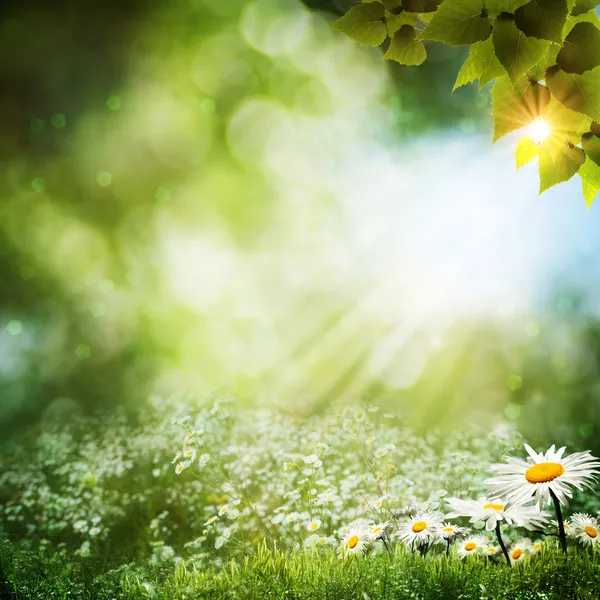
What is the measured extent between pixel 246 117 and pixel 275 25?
1.41 m

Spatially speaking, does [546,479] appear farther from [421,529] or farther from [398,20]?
[398,20]

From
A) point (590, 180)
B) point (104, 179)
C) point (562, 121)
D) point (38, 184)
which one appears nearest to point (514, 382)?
point (590, 180)

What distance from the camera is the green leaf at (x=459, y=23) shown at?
0.72m

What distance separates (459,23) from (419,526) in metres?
2.03

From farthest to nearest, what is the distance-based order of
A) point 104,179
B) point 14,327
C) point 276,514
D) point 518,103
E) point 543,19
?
point 104,179
point 14,327
point 276,514
point 518,103
point 543,19

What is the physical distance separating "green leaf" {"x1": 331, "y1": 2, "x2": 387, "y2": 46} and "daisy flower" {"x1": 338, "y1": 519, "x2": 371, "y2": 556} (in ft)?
6.37

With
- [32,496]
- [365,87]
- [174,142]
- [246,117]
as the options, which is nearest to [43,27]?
[174,142]

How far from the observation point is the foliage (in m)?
0.71

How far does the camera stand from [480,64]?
84 centimetres

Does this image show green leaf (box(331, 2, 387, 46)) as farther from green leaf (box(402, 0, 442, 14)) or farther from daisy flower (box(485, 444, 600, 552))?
daisy flower (box(485, 444, 600, 552))

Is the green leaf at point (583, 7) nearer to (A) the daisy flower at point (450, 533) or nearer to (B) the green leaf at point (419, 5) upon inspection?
(B) the green leaf at point (419, 5)

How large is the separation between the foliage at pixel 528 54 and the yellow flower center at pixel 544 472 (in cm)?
133

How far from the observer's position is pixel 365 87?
298 inches

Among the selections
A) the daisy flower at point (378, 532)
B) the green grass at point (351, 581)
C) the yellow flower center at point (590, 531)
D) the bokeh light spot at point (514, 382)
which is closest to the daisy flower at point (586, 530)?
the yellow flower center at point (590, 531)
